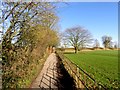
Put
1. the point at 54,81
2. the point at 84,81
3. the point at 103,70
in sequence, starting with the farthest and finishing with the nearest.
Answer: the point at 103,70
the point at 54,81
the point at 84,81

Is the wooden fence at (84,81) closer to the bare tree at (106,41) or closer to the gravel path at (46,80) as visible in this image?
the gravel path at (46,80)

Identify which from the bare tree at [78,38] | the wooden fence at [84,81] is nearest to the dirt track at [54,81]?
the wooden fence at [84,81]

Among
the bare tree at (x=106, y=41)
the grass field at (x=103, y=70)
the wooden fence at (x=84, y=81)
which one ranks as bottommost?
the grass field at (x=103, y=70)

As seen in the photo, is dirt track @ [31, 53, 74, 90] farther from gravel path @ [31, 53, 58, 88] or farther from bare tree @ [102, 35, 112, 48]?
bare tree @ [102, 35, 112, 48]

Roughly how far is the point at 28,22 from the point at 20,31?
2.05 ft

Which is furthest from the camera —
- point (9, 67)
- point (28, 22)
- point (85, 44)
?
point (85, 44)

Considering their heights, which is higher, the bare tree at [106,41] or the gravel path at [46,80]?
the bare tree at [106,41]

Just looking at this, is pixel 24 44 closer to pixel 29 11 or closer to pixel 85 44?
pixel 29 11

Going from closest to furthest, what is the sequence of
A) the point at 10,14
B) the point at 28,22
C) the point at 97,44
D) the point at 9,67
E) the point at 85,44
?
1. the point at 9,67
2. the point at 10,14
3. the point at 28,22
4. the point at 85,44
5. the point at 97,44

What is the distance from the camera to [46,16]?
11.3 meters

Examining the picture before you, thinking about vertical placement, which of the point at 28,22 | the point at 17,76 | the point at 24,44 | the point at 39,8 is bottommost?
the point at 17,76

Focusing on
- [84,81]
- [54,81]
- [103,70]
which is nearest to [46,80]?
[54,81]

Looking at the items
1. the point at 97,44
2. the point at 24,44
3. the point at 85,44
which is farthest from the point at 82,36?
the point at 24,44

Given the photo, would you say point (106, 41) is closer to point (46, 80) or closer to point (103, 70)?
point (103, 70)
